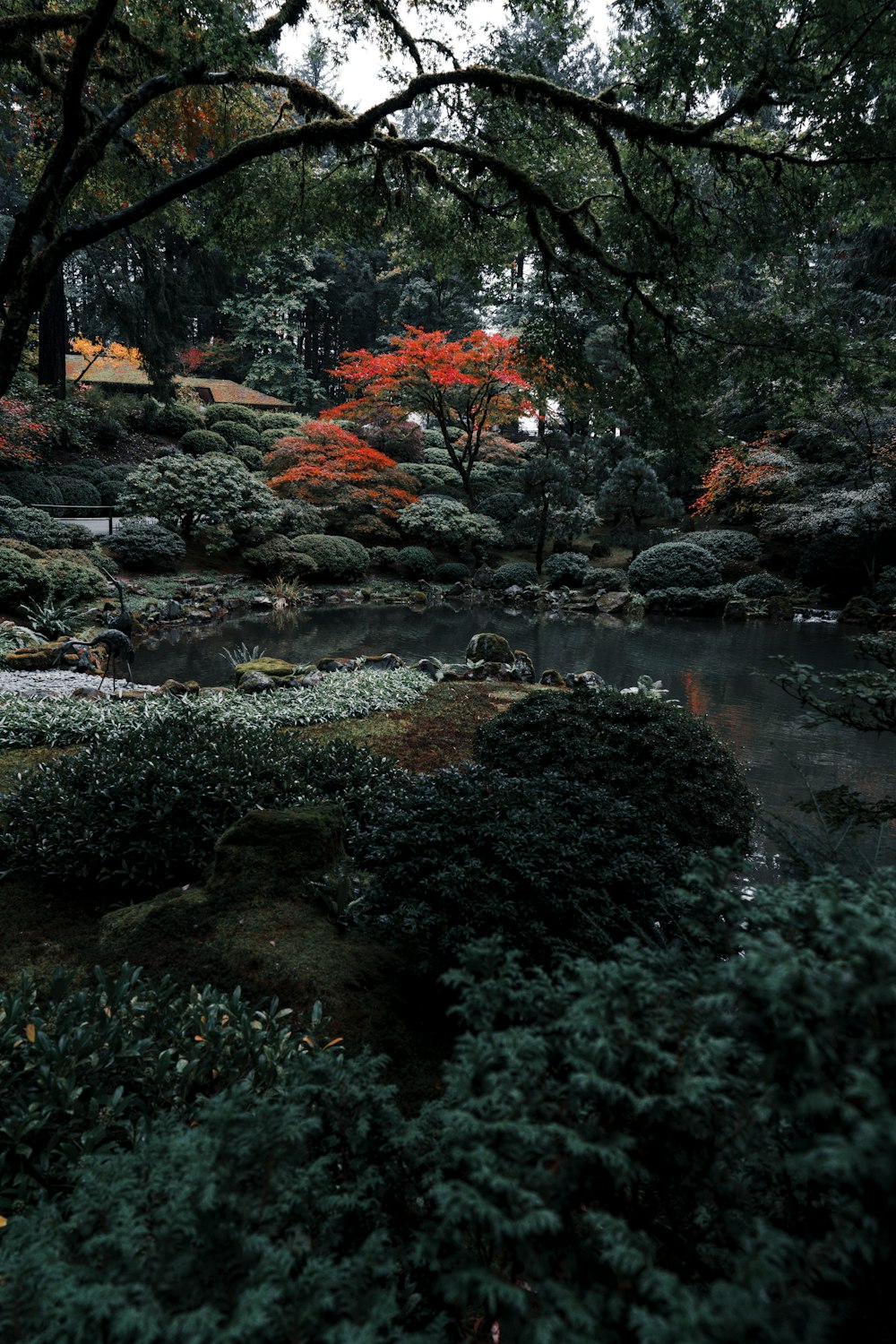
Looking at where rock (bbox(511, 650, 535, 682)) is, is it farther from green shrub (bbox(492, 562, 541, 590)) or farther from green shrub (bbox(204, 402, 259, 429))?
green shrub (bbox(204, 402, 259, 429))

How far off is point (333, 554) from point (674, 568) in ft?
31.1

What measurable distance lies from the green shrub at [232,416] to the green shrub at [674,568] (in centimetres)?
1520

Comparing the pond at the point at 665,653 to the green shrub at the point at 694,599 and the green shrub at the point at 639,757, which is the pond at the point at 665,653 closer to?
the green shrub at the point at 639,757

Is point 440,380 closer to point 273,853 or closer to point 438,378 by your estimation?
point 438,378

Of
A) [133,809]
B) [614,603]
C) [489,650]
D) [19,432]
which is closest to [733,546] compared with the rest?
[614,603]

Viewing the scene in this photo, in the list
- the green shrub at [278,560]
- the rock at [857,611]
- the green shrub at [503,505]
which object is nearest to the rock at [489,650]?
the green shrub at [278,560]

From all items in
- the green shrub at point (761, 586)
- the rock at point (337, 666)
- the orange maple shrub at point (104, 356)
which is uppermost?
the orange maple shrub at point (104, 356)

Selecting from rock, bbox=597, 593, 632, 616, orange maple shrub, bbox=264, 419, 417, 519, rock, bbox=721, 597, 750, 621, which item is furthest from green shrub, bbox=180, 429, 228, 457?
rock, bbox=721, 597, 750, 621

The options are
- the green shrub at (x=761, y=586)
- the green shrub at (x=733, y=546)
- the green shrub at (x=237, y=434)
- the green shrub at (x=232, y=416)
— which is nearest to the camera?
the green shrub at (x=761, y=586)

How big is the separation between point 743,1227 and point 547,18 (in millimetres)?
7788

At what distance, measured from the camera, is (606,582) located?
21.0 meters

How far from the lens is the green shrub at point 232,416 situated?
25.8m

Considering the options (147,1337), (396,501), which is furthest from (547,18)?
(396,501)

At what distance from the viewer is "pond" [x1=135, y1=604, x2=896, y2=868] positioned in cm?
749
